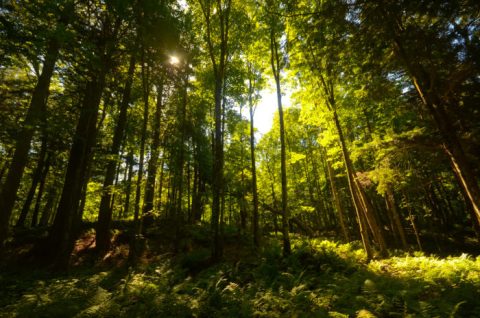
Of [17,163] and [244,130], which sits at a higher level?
[244,130]

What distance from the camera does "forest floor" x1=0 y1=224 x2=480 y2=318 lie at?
18.1ft

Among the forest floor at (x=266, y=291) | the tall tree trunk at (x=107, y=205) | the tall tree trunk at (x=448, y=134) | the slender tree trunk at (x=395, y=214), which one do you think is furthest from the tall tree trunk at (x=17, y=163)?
the slender tree trunk at (x=395, y=214)

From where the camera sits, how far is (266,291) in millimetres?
7164

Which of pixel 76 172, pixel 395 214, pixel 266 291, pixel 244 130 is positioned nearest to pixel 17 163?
pixel 76 172

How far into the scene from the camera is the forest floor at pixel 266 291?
5.51 m

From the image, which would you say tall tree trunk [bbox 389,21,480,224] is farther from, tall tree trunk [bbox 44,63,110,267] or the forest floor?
tall tree trunk [bbox 44,63,110,267]

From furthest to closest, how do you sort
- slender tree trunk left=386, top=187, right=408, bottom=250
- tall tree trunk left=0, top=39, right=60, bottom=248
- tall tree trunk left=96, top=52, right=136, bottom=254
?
slender tree trunk left=386, top=187, right=408, bottom=250 < tall tree trunk left=96, top=52, right=136, bottom=254 < tall tree trunk left=0, top=39, right=60, bottom=248

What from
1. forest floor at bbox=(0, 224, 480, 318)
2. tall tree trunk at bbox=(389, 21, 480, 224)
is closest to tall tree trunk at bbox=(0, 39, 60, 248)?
forest floor at bbox=(0, 224, 480, 318)

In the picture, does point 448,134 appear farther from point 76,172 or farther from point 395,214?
point 76,172

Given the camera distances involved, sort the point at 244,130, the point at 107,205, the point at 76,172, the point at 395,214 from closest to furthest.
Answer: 1. the point at 76,172
2. the point at 107,205
3. the point at 395,214
4. the point at 244,130

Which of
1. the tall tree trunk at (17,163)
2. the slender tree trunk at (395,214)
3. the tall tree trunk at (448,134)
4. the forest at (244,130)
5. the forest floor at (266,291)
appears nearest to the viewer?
the forest floor at (266,291)

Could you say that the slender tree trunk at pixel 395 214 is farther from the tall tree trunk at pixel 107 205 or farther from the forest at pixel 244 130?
the tall tree trunk at pixel 107 205

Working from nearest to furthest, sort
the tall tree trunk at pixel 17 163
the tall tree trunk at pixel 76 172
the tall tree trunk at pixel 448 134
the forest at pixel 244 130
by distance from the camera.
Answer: the forest at pixel 244 130
the tall tree trunk at pixel 448 134
the tall tree trunk at pixel 17 163
the tall tree trunk at pixel 76 172

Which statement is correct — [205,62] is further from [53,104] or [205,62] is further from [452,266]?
[452,266]
